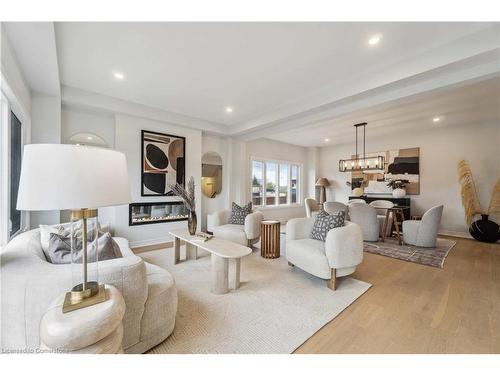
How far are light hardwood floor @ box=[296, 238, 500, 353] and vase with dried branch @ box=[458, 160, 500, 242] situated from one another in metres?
1.81

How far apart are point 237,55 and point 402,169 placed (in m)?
5.69

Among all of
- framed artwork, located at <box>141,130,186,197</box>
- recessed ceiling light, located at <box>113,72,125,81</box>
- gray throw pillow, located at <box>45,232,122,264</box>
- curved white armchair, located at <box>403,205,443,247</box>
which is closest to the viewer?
gray throw pillow, located at <box>45,232,122,264</box>

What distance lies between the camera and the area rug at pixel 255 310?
1.57 metres

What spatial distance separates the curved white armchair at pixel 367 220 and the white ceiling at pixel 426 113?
1.93m

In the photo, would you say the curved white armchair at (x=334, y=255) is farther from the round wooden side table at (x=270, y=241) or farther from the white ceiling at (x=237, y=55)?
the white ceiling at (x=237, y=55)

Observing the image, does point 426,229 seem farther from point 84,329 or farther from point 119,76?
point 119,76

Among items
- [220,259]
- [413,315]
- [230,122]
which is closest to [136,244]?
[220,259]

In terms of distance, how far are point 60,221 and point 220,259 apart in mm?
3209

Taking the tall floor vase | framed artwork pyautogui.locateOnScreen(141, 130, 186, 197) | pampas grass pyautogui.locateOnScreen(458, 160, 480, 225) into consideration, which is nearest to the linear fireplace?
framed artwork pyautogui.locateOnScreen(141, 130, 186, 197)

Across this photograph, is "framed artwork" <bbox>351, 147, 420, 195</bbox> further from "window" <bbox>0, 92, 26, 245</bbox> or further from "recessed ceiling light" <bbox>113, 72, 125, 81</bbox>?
"window" <bbox>0, 92, 26, 245</bbox>

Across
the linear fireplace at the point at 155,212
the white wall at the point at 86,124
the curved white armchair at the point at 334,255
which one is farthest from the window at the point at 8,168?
the curved white armchair at the point at 334,255

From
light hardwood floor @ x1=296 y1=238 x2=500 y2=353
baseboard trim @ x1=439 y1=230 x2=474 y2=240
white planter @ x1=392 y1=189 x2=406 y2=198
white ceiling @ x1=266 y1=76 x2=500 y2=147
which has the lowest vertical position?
light hardwood floor @ x1=296 y1=238 x2=500 y2=353

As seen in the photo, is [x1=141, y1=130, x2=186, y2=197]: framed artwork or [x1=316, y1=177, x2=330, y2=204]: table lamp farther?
[x1=316, y1=177, x2=330, y2=204]: table lamp

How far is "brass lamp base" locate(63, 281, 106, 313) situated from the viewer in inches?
39.6
